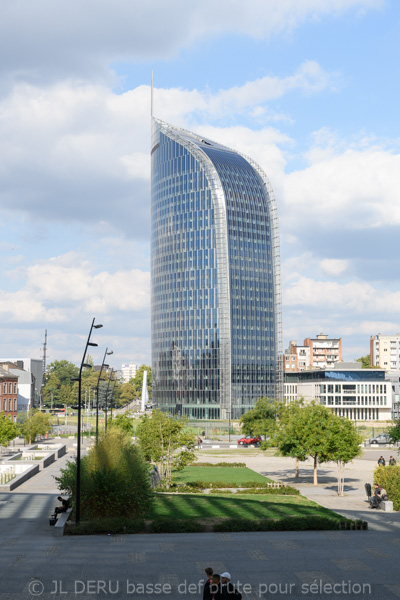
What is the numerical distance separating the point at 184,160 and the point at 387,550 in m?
157

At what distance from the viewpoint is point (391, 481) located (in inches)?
1588

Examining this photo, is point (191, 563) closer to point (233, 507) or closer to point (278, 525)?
point (278, 525)

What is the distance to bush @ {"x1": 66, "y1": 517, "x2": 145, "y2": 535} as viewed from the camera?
29.5 m

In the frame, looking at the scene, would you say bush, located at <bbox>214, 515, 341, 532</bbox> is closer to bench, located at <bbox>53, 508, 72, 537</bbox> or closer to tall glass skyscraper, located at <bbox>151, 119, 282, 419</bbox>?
bench, located at <bbox>53, 508, 72, 537</bbox>

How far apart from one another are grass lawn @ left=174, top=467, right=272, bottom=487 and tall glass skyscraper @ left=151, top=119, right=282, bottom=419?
100804 mm

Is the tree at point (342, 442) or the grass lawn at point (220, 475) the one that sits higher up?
the tree at point (342, 442)

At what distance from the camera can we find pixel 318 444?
4947 cm

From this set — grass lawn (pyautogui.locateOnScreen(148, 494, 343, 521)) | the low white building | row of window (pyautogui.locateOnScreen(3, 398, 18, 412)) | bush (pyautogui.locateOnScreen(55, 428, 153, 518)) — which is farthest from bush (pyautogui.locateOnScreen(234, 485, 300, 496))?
the low white building

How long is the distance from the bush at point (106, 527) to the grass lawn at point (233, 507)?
307 cm

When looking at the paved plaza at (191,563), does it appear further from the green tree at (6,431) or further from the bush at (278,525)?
the green tree at (6,431)

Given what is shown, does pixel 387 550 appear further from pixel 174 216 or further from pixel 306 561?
pixel 174 216

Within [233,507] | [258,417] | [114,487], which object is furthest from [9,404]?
[114,487]

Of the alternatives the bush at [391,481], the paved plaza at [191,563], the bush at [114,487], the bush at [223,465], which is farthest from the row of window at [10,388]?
the bush at [391,481]

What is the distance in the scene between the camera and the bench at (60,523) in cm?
2970
